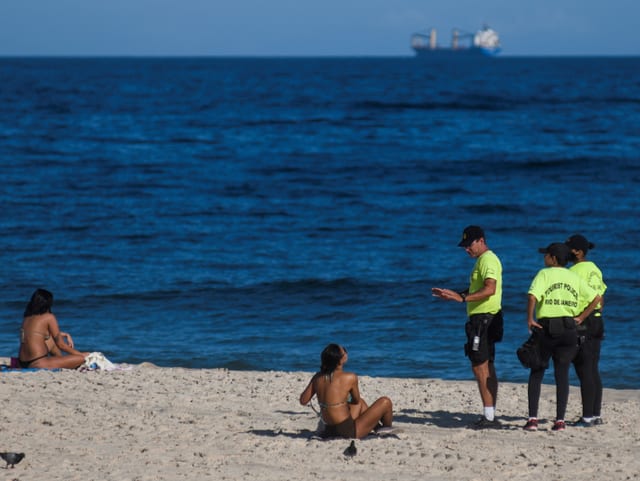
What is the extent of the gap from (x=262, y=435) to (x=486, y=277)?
7.49 ft

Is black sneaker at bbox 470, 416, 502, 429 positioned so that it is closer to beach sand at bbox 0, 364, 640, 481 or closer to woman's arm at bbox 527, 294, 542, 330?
beach sand at bbox 0, 364, 640, 481

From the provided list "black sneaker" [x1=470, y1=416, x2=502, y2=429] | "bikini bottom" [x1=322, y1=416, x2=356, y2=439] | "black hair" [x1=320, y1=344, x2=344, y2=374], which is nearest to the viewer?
"black hair" [x1=320, y1=344, x2=344, y2=374]

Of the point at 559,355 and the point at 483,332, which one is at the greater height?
the point at 483,332

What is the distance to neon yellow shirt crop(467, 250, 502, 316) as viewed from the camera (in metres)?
7.99

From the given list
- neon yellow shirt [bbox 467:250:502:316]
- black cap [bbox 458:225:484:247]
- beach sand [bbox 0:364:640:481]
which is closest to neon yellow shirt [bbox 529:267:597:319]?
neon yellow shirt [bbox 467:250:502:316]

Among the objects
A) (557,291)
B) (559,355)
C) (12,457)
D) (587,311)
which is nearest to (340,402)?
(559,355)

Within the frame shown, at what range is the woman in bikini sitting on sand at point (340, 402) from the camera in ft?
25.7

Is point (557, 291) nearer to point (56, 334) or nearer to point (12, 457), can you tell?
point (12, 457)

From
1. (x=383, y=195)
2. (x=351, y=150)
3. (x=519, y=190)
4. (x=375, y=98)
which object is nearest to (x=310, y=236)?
(x=383, y=195)

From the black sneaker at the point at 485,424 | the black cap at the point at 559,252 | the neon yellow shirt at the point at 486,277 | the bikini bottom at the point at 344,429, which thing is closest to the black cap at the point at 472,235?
the neon yellow shirt at the point at 486,277

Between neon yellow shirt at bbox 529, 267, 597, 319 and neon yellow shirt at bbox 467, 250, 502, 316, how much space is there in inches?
11.5

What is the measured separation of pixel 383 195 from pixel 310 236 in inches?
278

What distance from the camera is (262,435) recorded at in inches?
328

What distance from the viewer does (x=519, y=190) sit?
30.4 metres
